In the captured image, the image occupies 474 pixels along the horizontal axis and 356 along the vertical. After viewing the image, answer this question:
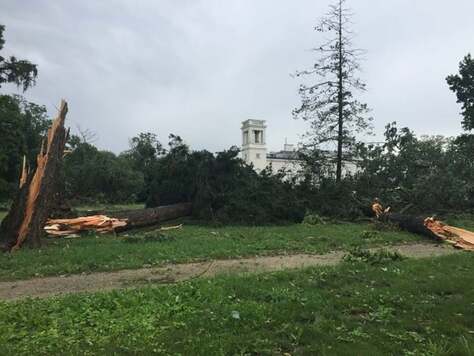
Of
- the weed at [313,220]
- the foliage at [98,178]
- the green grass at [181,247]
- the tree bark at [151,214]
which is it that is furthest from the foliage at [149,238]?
the foliage at [98,178]

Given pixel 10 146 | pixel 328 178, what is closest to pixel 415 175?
pixel 328 178

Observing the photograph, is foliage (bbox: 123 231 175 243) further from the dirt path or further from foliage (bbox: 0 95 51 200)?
foliage (bbox: 0 95 51 200)

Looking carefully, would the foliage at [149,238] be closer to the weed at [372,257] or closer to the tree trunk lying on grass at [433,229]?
the weed at [372,257]

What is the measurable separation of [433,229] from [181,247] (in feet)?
22.8

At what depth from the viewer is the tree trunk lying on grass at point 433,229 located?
12.3 meters

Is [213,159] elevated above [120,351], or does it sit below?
above

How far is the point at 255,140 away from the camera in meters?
83.9

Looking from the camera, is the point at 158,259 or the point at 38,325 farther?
the point at 158,259

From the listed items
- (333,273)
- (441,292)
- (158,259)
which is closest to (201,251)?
(158,259)

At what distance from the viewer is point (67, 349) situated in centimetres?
423

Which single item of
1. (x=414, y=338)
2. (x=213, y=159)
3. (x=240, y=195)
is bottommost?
(x=414, y=338)

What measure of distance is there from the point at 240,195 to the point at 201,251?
631cm

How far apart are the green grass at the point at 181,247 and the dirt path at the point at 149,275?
1.33ft

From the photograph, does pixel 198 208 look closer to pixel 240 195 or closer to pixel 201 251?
pixel 240 195
